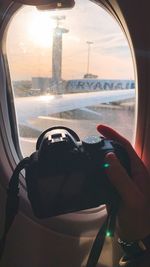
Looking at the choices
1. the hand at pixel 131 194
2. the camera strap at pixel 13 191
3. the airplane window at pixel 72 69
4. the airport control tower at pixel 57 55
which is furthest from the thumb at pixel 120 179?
the airport control tower at pixel 57 55

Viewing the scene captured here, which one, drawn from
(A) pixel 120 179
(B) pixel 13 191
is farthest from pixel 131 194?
(B) pixel 13 191

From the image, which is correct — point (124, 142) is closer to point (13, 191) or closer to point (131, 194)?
point (131, 194)

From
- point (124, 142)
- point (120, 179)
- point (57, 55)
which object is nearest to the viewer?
point (120, 179)

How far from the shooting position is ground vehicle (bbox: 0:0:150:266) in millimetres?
744

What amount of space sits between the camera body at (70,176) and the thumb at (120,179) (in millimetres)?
12

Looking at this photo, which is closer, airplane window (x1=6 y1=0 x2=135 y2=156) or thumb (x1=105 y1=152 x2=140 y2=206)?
thumb (x1=105 y1=152 x2=140 y2=206)

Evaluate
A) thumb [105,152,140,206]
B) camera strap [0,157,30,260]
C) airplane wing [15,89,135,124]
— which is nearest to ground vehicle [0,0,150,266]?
airplane wing [15,89,135,124]

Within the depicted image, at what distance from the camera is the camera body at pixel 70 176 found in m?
0.63

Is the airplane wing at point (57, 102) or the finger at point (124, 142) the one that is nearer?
the finger at point (124, 142)

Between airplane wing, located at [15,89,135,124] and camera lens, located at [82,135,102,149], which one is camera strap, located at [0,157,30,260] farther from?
airplane wing, located at [15,89,135,124]

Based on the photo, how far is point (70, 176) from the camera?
0.63m

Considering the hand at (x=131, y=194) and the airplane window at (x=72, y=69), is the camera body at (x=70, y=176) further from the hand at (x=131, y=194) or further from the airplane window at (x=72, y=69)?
the airplane window at (x=72, y=69)

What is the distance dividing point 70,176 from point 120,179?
3.7 inches

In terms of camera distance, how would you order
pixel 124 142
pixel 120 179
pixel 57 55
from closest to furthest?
pixel 120 179 < pixel 124 142 < pixel 57 55
